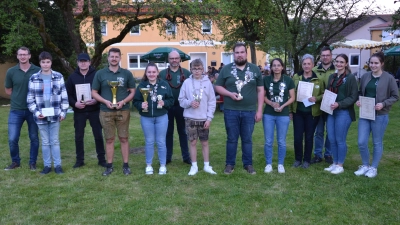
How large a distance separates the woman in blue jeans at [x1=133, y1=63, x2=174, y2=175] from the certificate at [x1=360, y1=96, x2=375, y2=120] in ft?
8.95

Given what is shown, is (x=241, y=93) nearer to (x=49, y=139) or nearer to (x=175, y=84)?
(x=175, y=84)

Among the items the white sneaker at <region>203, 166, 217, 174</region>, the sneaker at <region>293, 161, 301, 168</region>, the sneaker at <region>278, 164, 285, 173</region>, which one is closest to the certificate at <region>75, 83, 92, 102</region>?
the white sneaker at <region>203, 166, 217, 174</region>

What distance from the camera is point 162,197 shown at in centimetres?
470

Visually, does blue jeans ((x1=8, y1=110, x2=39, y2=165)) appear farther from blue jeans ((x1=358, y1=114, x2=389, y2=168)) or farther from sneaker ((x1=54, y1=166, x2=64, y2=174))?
blue jeans ((x1=358, y1=114, x2=389, y2=168))

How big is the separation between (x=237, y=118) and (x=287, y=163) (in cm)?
146

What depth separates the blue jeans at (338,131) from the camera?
5.54 meters

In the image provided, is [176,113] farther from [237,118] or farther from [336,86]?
[336,86]

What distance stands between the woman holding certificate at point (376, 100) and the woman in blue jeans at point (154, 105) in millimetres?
2793

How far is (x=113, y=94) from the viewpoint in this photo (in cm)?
550

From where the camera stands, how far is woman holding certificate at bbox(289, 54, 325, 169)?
5742 millimetres

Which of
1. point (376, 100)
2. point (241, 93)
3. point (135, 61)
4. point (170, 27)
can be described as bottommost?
point (376, 100)

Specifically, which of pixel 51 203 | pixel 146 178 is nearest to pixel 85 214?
pixel 51 203

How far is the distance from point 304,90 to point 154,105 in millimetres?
2286

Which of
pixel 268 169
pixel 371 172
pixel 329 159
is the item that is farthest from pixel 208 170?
pixel 371 172
